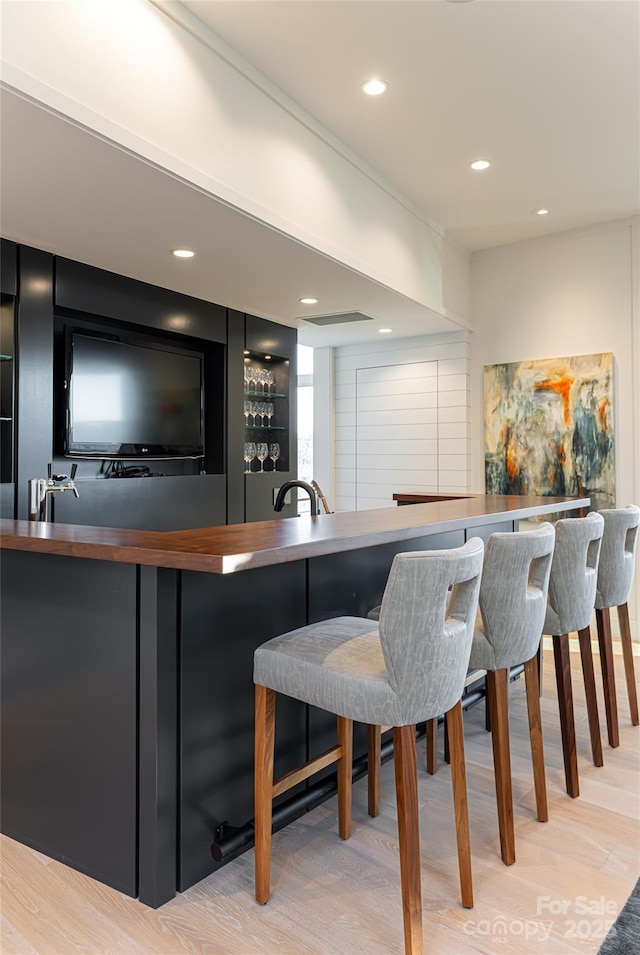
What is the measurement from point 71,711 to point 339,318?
3.66 metres

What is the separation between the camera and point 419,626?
5.07 feet

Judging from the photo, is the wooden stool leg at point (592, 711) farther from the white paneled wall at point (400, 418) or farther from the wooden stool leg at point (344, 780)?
the white paneled wall at point (400, 418)

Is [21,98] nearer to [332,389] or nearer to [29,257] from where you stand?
[29,257]

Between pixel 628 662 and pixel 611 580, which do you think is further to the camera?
pixel 628 662

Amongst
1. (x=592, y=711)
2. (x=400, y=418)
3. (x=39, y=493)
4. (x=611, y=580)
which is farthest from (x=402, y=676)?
(x=400, y=418)

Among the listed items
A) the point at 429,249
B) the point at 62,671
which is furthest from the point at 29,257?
the point at 429,249

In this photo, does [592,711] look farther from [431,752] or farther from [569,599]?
[431,752]

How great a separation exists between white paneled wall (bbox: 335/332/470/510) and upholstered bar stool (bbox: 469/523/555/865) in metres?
3.40

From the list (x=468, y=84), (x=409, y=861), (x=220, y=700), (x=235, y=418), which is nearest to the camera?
(x=409, y=861)

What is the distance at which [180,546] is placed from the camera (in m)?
1.58

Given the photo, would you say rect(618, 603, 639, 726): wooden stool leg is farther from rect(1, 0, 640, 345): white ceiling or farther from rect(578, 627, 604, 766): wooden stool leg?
rect(1, 0, 640, 345): white ceiling

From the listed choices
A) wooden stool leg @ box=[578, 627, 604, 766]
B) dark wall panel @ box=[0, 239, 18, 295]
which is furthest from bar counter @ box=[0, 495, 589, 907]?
dark wall panel @ box=[0, 239, 18, 295]

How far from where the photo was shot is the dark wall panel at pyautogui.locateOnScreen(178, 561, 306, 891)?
176cm

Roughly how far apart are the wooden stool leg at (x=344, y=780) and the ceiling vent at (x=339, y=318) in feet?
10.9
